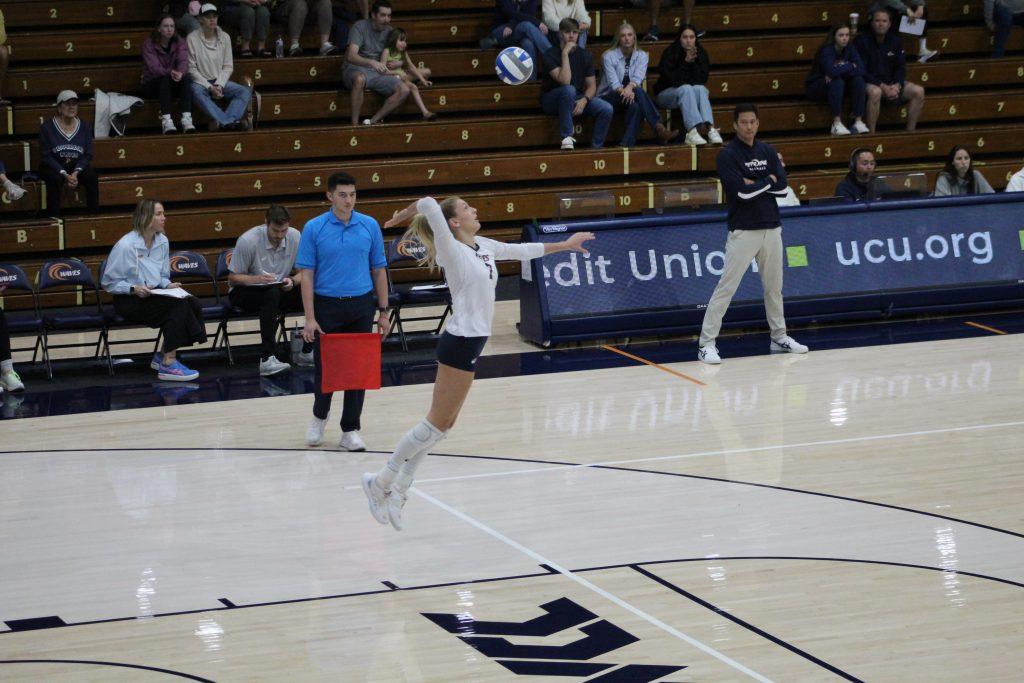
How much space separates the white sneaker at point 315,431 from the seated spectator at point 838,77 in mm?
10197

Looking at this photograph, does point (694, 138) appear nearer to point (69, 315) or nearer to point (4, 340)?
point (69, 315)

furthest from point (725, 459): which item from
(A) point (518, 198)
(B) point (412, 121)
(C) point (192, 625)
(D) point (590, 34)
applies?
(D) point (590, 34)

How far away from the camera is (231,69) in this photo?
1539 cm

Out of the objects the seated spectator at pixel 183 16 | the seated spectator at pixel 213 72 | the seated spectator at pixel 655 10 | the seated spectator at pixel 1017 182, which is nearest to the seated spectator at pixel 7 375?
the seated spectator at pixel 213 72

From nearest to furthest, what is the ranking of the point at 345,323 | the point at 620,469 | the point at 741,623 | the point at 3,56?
the point at 741,623 → the point at 620,469 → the point at 345,323 → the point at 3,56

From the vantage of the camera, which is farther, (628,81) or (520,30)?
(520,30)

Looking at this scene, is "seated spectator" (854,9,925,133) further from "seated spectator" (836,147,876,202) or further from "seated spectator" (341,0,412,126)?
"seated spectator" (341,0,412,126)

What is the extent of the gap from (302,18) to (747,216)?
7.29 metres

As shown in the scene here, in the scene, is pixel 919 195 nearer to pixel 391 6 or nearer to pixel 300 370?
pixel 300 370

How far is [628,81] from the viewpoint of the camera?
647 inches

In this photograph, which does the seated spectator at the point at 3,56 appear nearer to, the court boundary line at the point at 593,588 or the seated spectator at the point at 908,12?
the court boundary line at the point at 593,588

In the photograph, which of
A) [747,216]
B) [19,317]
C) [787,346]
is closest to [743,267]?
[747,216]

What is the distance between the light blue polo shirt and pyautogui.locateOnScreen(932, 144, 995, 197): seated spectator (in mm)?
7045

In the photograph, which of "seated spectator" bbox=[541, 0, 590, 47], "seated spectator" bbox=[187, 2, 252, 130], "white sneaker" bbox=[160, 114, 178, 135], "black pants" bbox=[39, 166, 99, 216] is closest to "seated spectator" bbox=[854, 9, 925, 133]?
"seated spectator" bbox=[541, 0, 590, 47]
